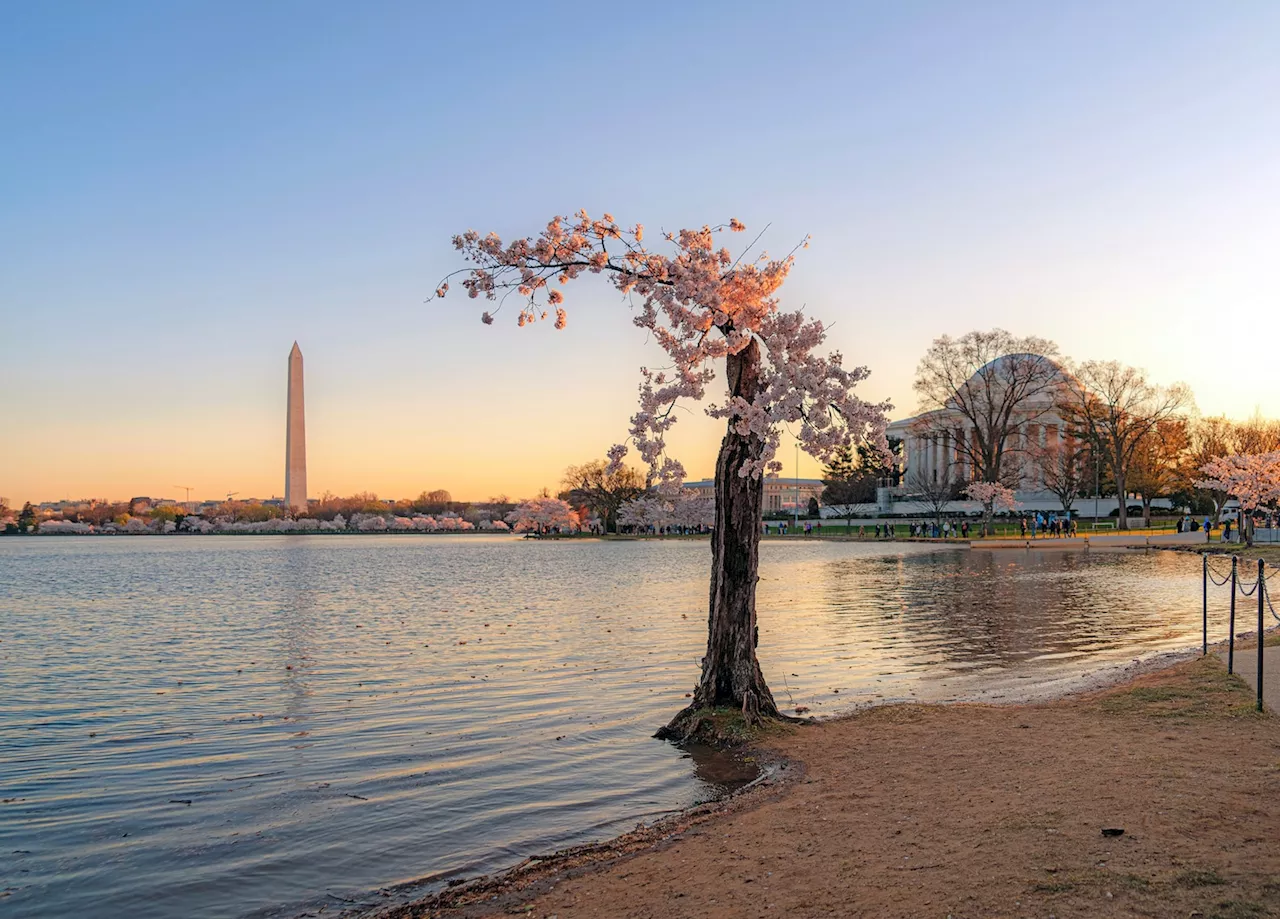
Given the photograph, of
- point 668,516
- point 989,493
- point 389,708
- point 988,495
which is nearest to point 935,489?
point 988,495

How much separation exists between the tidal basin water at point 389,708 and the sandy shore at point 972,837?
1074 millimetres

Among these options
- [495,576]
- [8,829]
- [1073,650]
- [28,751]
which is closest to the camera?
[8,829]

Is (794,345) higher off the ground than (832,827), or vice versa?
(794,345)

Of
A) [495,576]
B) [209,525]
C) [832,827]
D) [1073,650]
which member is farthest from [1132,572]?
[209,525]

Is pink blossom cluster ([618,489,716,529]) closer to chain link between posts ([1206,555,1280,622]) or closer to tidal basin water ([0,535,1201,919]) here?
chain link between posts ([1206,555,1280,622])

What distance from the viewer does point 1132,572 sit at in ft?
126

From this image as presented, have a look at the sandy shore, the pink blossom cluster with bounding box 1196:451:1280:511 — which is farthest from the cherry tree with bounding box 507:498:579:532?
the sandy shore

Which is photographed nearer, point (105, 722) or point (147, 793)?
point (147, 793)

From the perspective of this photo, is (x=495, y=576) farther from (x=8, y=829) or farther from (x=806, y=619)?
(x=8, y=829)

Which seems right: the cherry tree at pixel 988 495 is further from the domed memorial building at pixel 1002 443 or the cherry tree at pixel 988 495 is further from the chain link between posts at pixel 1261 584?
the chain link between posts at pixel 1261 584

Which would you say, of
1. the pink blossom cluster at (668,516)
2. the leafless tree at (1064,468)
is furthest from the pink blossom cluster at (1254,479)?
the pink blossom cluster at (668,516)

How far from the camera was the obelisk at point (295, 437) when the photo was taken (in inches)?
3464

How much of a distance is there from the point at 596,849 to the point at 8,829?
5.37 metres

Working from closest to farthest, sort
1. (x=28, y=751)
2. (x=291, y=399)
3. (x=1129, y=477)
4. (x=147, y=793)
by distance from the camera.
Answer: (x=147, y=793), (x=28, y=751), (x=1129, y=477), (x=291, y=399)
